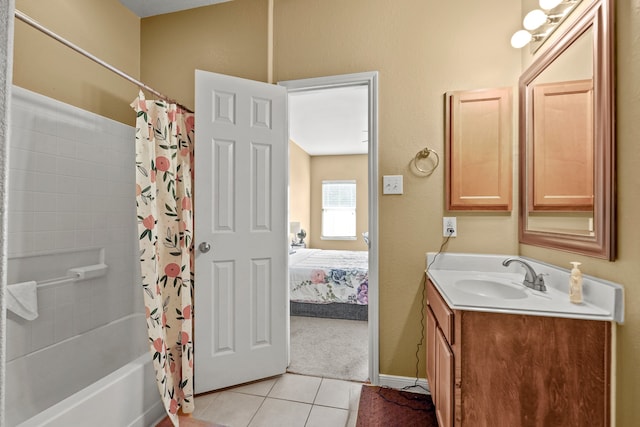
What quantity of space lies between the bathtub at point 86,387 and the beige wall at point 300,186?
12.9 ft

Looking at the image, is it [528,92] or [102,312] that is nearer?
[528,92]

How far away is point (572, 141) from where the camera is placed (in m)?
1.35

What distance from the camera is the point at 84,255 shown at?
1.90 m

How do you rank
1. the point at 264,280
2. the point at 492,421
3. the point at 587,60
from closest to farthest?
the point at 492,421 < the point at 587,60 < the point at 264,280

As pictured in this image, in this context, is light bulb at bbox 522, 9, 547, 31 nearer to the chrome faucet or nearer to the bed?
the chrome faucet

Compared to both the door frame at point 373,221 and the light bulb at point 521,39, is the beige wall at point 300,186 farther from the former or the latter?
the light bulb at point 521,39

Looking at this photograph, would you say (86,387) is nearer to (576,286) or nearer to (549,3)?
(576,286)

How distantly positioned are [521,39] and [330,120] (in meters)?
2.92

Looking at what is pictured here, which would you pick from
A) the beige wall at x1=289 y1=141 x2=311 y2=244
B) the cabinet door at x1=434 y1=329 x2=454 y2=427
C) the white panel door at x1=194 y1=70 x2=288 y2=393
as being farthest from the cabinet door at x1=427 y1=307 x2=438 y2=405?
the beige wall at x1=289 y1=141 x2=311 y2=244

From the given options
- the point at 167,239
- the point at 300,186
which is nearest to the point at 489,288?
the point at 167,239

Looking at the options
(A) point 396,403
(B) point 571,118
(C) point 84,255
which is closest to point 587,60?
(B) point 571,118

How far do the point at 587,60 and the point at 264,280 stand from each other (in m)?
2.09

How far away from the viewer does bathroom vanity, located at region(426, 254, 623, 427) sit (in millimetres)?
1072

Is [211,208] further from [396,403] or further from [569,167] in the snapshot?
[569,167]
